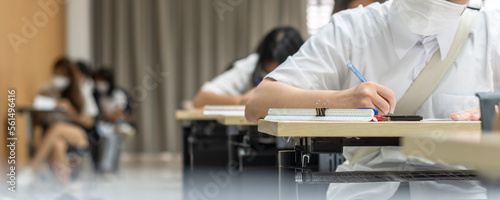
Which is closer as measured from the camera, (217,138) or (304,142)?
(304,142)

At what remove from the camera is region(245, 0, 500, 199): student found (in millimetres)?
1352

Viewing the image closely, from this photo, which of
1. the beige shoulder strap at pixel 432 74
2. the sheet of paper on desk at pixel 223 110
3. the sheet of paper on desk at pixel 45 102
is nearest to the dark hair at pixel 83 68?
the sheet of paper on desk at pixel 45 102

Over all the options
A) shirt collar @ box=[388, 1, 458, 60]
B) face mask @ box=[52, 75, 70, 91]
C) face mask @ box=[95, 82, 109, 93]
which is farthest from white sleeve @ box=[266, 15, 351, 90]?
face mask @ box=[95, 82, 109, 93]

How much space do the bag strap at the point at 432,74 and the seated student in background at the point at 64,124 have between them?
14.2 feet

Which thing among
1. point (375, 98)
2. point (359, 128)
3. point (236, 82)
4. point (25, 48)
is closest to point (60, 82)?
point (25, 48)

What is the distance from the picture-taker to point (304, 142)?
110cm

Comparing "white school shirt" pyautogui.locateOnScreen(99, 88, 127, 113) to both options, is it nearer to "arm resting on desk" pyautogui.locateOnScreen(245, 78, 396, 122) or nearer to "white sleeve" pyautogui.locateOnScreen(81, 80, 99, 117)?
"white sleeve" pyautogui.locateOnScreen(81, 80, 99, 117)

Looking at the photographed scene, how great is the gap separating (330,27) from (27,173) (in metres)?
4.81

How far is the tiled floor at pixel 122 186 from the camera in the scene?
4536 millimetres

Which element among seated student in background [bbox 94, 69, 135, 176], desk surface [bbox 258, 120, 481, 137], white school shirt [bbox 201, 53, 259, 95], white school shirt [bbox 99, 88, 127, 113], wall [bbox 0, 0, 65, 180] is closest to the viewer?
desk surface [bbox 258, 120, 481, 137]

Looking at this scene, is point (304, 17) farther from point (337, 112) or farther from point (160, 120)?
point (337, 112)

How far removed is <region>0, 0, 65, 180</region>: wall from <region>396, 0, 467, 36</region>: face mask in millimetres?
3017

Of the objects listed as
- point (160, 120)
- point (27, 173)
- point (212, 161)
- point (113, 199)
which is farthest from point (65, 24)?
point (212, 161)

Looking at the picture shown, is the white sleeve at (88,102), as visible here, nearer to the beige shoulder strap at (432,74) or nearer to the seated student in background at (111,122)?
the seated student in background at (111,122)
